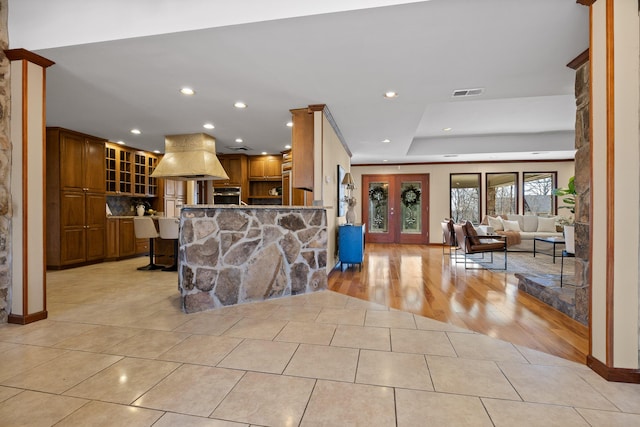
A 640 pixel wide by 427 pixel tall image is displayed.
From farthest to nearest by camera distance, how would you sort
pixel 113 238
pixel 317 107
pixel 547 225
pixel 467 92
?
1. pixel 547 225
2. pixel 113 238
3. pixel 317 107
4. pixel 467 92

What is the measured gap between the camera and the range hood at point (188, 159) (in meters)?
5.52

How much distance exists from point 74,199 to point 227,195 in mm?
2850

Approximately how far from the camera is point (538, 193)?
28.8 feet

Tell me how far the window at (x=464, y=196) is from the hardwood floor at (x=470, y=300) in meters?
3.88

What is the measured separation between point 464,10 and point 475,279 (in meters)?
3.50

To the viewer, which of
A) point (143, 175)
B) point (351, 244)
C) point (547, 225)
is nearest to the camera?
point (351, 244)

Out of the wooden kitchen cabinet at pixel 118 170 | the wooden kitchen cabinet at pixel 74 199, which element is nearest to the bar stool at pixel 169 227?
the wooden kitchen cabinet at pixel 74 199

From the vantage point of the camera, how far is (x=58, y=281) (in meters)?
4.33

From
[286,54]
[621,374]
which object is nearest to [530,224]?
[621,374]

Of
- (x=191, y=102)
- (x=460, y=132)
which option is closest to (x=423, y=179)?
(x=460, y=132)

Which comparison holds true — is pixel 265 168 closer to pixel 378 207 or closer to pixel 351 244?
pixel 351 244

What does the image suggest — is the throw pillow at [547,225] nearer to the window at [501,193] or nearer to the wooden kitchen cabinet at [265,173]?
the window at [501,193]

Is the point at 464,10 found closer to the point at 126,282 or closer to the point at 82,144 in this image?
the point at 126,282

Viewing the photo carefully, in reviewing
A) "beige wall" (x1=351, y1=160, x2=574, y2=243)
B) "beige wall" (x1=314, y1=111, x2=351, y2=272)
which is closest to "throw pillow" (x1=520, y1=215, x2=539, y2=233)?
"beige wall" (x1=351, y1=160, x2=574, y2=243)
